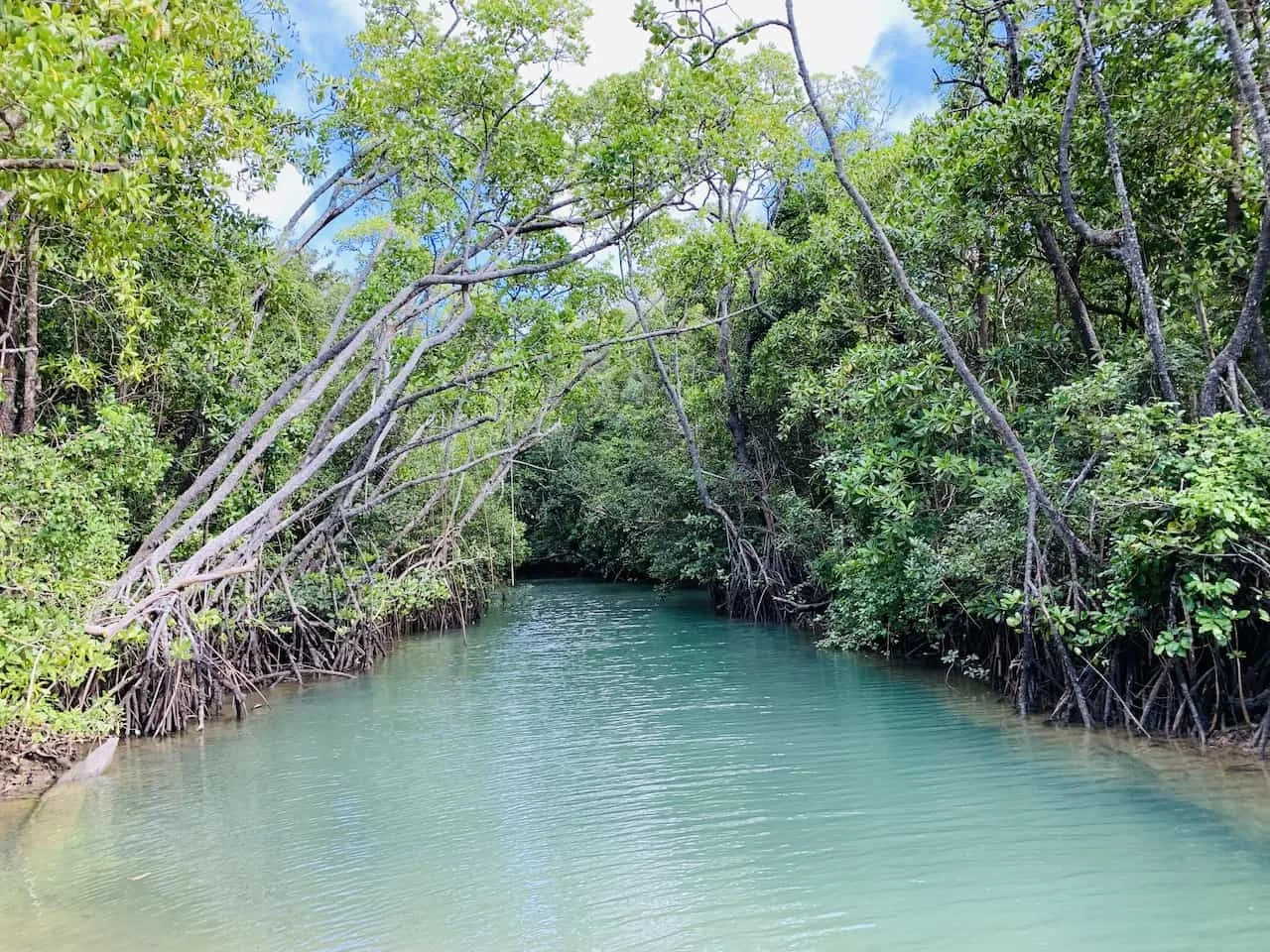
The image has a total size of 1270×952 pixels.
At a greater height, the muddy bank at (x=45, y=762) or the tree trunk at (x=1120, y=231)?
the tree trunk at (x=1120, y=231)

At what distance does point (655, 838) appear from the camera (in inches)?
207

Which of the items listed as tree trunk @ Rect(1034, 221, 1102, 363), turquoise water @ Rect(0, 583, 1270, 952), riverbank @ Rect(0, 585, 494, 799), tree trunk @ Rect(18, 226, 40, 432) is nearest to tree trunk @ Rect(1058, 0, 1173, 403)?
tree trunk @ Rect(1034, 221, 1102, 363)

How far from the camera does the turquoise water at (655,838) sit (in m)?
4.04

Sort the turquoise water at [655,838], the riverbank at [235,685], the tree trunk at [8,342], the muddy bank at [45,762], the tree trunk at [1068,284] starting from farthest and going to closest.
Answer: the tree trunk at [1068,284]
the tree trunk at [8,342]
the riverbank at [235,685]
the muddy bank at [45,762]
the turquoise water at [655,838]

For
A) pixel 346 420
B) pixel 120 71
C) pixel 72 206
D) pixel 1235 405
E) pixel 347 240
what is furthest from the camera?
pixel 347 240

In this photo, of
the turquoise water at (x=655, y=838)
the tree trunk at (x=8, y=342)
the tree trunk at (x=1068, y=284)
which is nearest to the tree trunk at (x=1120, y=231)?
the tree trunk at (x=1068, y=284)

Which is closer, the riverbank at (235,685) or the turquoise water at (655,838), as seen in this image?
the turquoise water at (655,838)

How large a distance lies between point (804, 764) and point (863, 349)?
5807mm

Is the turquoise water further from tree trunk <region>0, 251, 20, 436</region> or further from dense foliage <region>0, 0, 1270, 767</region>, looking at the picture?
tree trunk <region>0, 251, 20, 436</region>

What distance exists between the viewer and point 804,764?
6719 mm

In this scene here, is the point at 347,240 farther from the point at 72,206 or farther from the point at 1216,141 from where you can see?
the point at 1216,141

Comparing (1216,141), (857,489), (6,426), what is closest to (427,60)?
(6,426)

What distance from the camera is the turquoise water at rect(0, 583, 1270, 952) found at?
4039 mm

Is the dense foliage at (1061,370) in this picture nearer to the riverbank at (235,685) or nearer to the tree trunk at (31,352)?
the tree trunk at (31,352)
